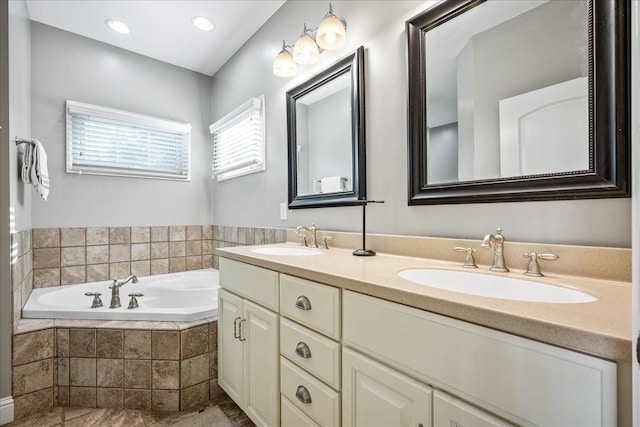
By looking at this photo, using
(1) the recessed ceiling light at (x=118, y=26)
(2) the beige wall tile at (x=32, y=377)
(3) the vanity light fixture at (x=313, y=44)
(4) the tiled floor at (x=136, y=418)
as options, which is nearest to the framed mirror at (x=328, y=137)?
(3) the vanity light fixture at (x=313, y=44)

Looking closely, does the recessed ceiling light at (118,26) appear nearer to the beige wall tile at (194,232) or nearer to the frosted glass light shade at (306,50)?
the frosted glass light shade at (306,50)

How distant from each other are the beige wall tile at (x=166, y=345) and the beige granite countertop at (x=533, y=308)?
1.12 m

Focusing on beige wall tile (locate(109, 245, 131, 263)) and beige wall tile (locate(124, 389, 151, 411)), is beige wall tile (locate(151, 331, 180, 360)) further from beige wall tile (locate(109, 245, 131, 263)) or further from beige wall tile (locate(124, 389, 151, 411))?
beige wall tile (locate(109, 245, 131, 263))

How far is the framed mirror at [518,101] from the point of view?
834 mm

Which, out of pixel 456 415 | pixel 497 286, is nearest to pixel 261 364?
pixel 456 415

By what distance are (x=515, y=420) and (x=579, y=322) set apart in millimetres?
219

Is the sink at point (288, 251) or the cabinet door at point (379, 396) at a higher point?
the sink at point (288, 251)

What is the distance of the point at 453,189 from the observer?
1177 millimetres

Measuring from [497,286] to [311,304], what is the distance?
2.00 feet

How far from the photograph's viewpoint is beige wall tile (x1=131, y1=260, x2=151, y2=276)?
2.66m

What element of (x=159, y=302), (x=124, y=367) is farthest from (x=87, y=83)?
(x=124, y=367)

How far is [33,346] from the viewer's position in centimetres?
167

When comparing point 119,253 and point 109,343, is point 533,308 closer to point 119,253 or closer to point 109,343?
point 109,343

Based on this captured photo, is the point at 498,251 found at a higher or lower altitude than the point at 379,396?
higher
